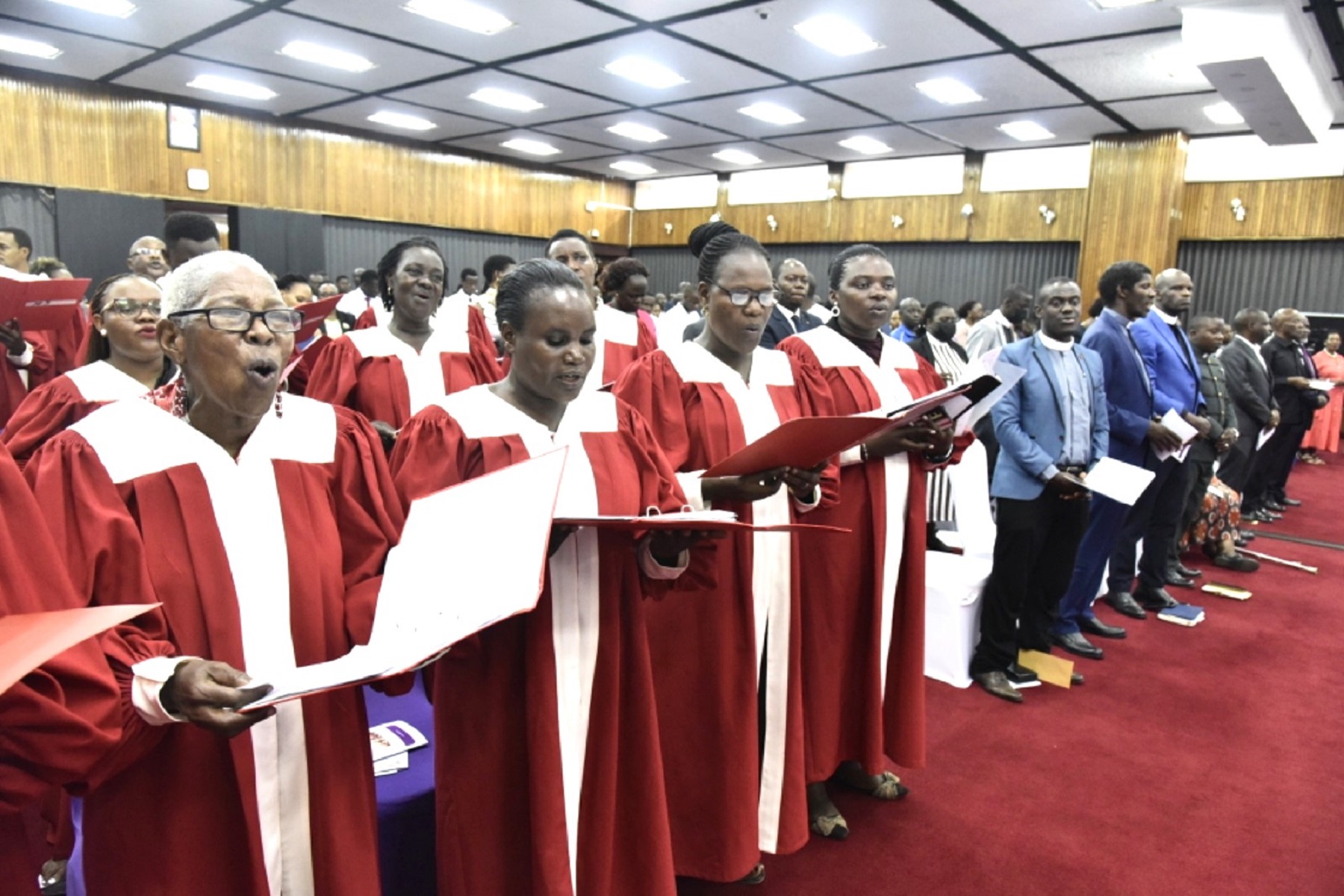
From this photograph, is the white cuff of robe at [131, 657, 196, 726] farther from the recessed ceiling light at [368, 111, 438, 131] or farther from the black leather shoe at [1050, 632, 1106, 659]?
the recessed ceiling light at [368, 111, 438, 131]

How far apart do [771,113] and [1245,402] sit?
20.1 feet

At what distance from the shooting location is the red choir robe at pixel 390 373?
3.35m

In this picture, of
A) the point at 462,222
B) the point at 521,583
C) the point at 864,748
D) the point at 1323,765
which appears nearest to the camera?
the point at 521,583

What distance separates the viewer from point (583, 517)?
1.38 meters

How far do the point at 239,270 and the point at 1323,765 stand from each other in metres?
3.99

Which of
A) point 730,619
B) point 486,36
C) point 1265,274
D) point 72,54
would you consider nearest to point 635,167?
point 486,36

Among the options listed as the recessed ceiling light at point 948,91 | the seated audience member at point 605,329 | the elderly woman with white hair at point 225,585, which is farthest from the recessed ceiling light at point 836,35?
the elderly woman with white hair at point 225,585

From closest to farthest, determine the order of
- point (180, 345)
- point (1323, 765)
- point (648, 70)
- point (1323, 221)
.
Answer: point (180, 345), point (1323, 765), point (648, 70), point (1323, 221)

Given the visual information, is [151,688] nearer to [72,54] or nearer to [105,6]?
[105,6]

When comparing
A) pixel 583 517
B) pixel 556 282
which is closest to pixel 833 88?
pixel 556 282

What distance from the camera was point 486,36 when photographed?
24.7 ft

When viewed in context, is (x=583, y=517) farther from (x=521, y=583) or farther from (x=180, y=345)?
(x=180, y=345)

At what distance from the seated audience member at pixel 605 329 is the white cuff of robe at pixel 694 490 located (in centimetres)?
178

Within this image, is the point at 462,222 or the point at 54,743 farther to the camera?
the point at 462,222
